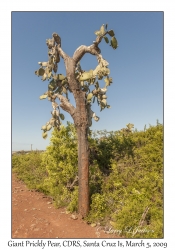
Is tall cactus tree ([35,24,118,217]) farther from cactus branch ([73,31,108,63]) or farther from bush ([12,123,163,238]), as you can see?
bush ([12,123,163,238])

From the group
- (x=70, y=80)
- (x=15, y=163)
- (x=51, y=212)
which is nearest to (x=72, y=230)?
(x=51, y=212)

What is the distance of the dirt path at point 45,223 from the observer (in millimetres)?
3607

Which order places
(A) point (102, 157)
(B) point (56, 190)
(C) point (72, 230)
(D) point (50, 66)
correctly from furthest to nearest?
1. (A) point (102, 157)
2. (B) point (56, 190)
3. (D) point (50, 66)
4. (C) point (72, 230)

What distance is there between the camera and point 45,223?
13.3 feet

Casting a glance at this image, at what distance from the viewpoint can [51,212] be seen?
15.5 feet

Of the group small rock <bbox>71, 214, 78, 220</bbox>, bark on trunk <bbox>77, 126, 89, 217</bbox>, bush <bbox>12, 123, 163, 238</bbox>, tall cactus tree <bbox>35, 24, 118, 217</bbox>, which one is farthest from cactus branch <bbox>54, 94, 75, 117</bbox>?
small rock <bbox>71, 214, 78, 220</bbox>

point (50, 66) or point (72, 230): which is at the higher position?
point (50, 66)

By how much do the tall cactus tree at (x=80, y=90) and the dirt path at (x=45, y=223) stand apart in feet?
1.42

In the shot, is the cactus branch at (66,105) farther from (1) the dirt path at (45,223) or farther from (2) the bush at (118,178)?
(1) the dirt path at (45,223)

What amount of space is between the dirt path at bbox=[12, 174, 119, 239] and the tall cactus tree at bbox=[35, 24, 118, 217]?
433mm

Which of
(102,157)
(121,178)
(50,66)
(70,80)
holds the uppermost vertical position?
(50,66)
